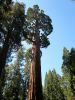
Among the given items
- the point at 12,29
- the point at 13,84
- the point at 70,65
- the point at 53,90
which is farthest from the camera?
the point at 53,90

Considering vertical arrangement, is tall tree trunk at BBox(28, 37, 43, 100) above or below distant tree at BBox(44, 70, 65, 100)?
below

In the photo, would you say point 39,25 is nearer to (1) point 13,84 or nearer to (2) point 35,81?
(2) point 35,81

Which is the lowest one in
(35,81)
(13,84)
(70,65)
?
(35,81)

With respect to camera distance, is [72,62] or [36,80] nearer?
[36,80]

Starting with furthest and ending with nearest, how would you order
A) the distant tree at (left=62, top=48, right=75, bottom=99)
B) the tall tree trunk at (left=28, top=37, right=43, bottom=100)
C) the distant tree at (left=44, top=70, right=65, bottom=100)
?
the distant tree at (left=44, top=70, right=65, bottom=100), the distant tree at (left=62, top=48, right=75, bottom=99), the tall tree trunk at (left=28, top=37, right=43, bottom=100)

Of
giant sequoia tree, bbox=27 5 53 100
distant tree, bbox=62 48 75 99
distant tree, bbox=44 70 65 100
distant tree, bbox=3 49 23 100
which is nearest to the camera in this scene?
giant sequoia tree, bbox=27 5 53 100

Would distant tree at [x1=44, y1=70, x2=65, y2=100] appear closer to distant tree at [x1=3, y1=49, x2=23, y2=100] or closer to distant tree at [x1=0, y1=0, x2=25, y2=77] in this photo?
distant tree at [x1=3, y1=49, x2=23, y2=100]

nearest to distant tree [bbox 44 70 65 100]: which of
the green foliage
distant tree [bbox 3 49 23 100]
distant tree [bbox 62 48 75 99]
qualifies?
distant tree [bbox 3 49 23 100]

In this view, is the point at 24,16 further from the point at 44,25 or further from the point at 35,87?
the point at 35,87

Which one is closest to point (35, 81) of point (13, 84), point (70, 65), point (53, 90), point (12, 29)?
point (12, 29)

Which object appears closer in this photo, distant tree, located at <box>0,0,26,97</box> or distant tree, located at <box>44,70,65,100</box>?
distant tree, located at <box>0,0,26,97</box>

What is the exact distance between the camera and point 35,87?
16.9m

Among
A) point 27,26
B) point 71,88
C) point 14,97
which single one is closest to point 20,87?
point 14,97

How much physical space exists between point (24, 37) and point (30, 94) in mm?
8347
